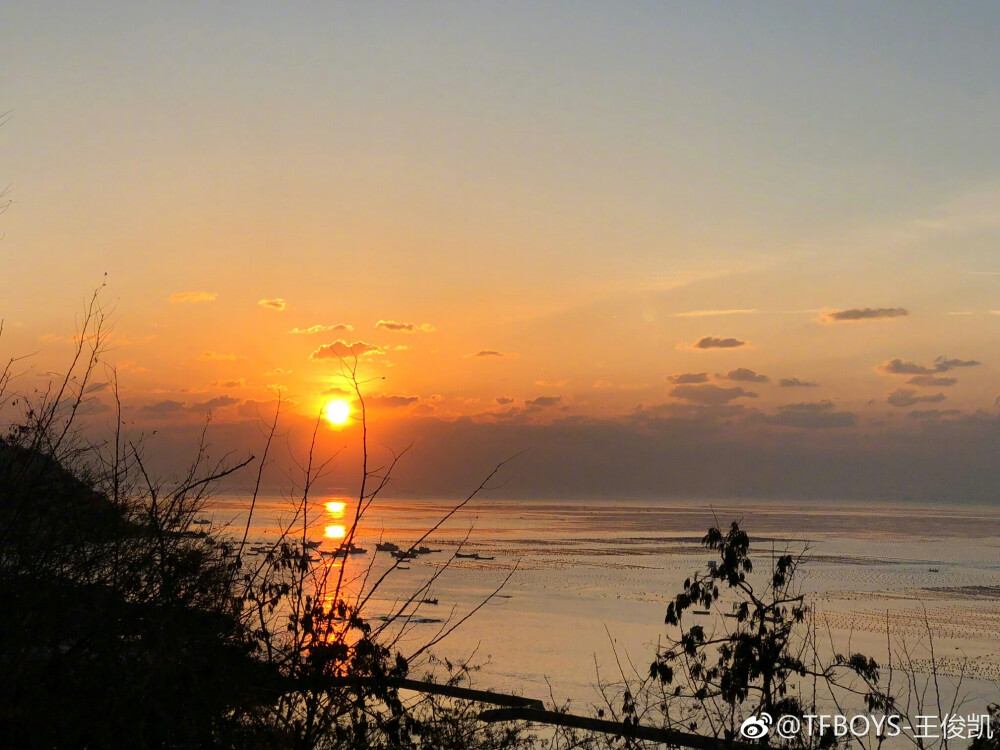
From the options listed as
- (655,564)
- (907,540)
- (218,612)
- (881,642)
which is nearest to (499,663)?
(881,642)

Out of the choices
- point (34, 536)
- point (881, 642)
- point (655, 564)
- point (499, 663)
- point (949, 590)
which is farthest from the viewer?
point (655, 564)

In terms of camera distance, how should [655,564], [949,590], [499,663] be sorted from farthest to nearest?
[655,564], [949,590], [499,663]

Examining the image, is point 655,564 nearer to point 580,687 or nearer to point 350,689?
point 580,687

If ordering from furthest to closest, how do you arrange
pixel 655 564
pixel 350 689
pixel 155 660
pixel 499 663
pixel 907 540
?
pixel 907 540
pixel 655 564
pixel 499 663
pixel 350 689
pixel 155 660

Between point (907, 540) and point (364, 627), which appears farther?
point (907, 540)

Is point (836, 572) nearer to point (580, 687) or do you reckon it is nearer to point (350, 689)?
point (580, 687)

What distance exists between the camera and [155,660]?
4.69 meters

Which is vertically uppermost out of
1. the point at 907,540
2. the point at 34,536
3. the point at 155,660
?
the point at 34,536

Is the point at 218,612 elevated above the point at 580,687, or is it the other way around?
the point at 218,612

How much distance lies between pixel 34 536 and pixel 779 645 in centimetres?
560

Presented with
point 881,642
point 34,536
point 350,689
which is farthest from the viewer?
point 881,642

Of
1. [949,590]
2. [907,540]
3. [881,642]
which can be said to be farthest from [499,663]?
[907,540]

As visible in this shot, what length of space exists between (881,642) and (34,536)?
1414 inches

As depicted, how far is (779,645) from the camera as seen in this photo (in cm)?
746
